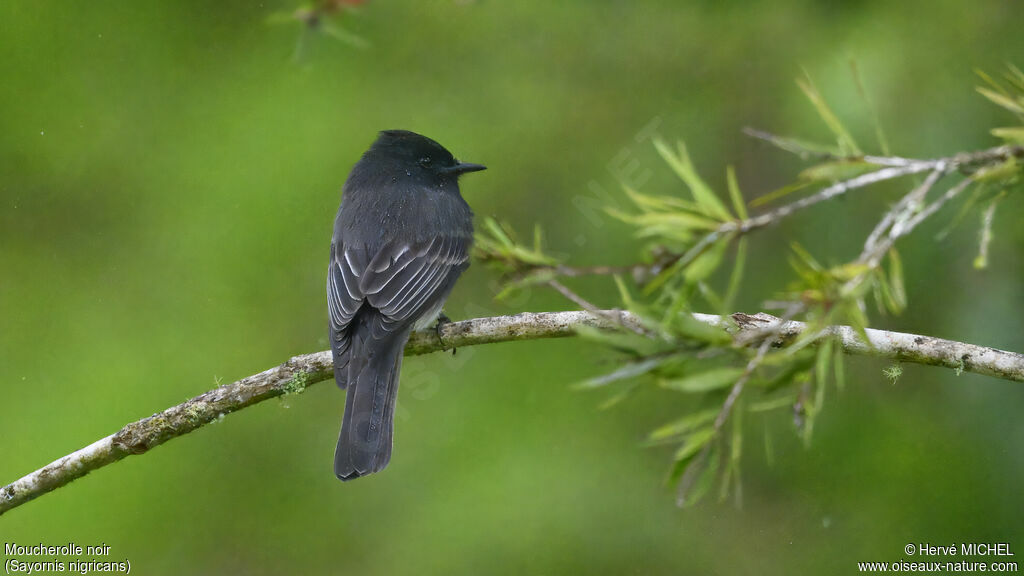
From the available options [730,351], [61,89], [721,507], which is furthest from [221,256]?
[730,351]

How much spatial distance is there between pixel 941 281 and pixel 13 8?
6.14m

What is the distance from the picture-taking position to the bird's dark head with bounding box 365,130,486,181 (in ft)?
17.3

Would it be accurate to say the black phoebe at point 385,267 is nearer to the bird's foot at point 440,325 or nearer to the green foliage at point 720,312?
the bird's foot at point 440,325

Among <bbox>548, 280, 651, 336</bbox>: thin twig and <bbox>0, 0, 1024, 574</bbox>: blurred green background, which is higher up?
<bbox>0, 0, 1024, 574</bbox>: blurred green background

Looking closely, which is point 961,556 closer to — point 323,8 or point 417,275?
point 417,275

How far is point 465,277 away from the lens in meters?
6.35

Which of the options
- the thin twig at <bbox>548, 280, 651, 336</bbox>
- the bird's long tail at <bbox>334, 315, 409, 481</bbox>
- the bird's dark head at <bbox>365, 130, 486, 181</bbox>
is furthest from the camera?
the bird's dark head at <bbox>365, 130, 486, 181</bbox>

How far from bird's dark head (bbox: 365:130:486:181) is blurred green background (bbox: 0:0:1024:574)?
2.12ft

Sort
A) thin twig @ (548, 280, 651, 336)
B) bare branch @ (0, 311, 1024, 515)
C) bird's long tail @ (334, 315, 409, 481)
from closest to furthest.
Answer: thin twig @ (548, 280, 651, 336), bare branch @ (0, 311, 1024, 515), bird's long tail @ (334, 315, 409, 481)

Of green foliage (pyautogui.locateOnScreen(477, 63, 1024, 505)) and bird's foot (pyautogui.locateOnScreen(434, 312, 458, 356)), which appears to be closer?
green foliage (pyautogui.locateOnScreen(477, 63, 1024, 505))

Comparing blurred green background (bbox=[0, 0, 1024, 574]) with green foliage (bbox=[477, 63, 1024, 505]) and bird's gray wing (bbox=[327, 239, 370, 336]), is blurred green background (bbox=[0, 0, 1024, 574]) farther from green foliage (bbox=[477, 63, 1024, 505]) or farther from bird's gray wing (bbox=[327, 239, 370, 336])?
green foliage (bbox=[477, 63, 1024, 505])

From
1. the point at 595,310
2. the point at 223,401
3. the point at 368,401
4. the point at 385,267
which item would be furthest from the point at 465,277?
the point at 595,310

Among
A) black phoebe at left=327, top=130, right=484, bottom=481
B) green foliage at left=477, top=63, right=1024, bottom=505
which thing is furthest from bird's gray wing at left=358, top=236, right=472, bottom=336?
green foliage at left=477, top=63, right=1024, bottom=505

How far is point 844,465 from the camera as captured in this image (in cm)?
523
